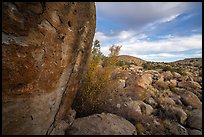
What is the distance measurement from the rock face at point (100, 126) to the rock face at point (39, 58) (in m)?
0.53

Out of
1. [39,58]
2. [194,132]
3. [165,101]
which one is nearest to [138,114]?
[194,132]

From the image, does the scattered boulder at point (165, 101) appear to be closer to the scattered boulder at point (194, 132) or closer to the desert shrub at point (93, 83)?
the scattered boulder at point (194, 132)

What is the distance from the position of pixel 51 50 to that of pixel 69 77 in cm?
94

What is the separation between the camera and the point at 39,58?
3199 mm

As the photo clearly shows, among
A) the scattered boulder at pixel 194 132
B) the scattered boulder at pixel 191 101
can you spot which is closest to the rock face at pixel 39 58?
the scattered boulder at pixel 194 132

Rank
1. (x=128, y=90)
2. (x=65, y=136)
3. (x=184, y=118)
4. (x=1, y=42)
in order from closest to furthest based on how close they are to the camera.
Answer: (x=1, y=42)
(x=65, y=136)
(x=184, y=118)
(x=128, y=90)

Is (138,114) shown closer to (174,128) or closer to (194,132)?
(174,128)

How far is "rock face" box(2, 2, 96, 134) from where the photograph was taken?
111 inches

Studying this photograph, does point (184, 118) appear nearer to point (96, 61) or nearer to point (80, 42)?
point (96, 61)

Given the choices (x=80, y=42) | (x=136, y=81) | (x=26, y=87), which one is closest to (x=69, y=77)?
(x=80, y=42)

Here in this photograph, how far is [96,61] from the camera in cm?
550

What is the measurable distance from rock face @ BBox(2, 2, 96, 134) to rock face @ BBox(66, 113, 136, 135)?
0.53 metres

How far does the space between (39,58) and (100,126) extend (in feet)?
7.47

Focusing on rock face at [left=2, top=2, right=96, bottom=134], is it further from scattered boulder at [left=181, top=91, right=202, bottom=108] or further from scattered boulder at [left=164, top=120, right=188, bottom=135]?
scattered boulder at [left=181, top=91, right=202, bottom=108]
